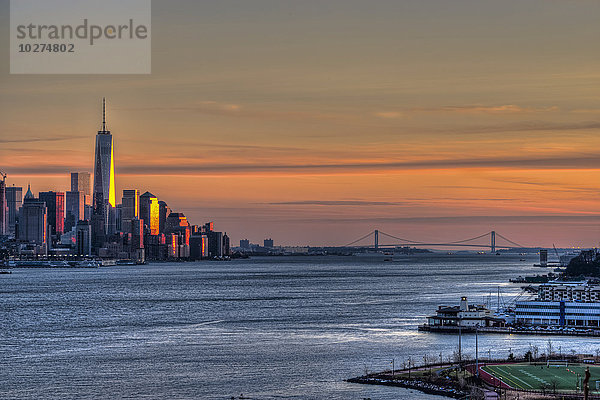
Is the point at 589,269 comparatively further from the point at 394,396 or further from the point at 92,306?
the point at 394,396

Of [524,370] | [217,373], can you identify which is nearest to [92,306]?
[217,373]

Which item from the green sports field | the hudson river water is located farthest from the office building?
the green sports field

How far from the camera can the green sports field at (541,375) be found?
54153 millimetres

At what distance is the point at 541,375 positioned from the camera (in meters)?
57.7

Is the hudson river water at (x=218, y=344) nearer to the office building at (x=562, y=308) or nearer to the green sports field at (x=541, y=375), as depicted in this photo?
the green sports field at (x=541, y=375)

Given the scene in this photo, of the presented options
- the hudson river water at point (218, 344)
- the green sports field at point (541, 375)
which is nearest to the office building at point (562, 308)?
the hudson river water at point (218, 344)

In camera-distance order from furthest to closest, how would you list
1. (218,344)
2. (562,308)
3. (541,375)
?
(562,308)
(218,344)
(541,375)

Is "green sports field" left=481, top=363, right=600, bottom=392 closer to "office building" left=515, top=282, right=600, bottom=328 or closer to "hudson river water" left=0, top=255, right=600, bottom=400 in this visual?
"hudson river water" left=0, top=255, right=600, bottom=400

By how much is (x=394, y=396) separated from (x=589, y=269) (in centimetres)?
15627

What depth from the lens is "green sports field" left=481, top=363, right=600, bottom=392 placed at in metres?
54.2

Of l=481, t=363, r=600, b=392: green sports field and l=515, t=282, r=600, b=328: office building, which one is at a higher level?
l=515, t=282, r=600, b=328: office building

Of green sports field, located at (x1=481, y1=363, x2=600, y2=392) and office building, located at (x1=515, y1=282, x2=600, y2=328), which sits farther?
office building, located at (x1=515, y1=282, x2=600, y2=328)

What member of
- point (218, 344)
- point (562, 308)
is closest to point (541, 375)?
point (218, 344)

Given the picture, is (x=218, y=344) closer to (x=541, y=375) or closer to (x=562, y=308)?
(x=541, y=375)
